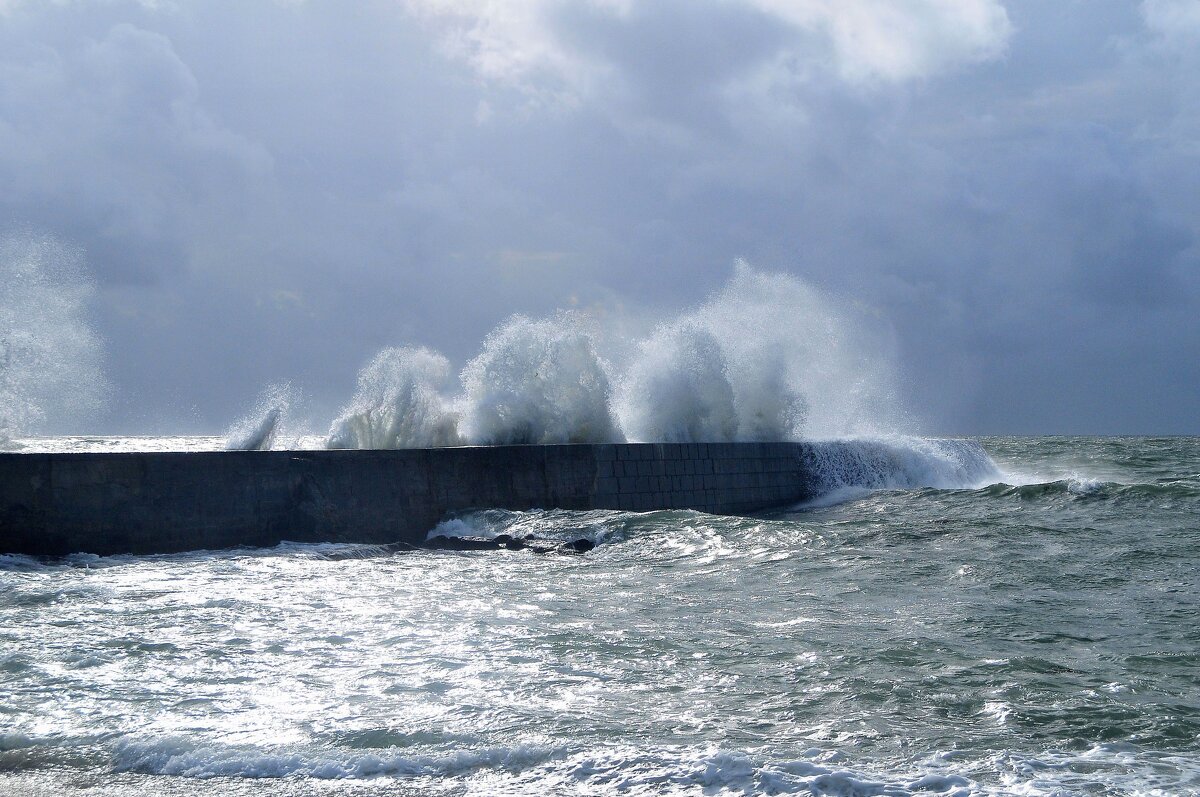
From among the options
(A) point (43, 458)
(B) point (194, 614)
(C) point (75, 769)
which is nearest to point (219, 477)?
(A) point (43, 458)

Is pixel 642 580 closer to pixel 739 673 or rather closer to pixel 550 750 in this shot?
pixel 739 673

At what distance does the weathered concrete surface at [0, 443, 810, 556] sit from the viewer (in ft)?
25.1

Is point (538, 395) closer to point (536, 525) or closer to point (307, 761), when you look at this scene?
point (536, 525)

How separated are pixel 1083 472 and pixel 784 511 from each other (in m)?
9.79

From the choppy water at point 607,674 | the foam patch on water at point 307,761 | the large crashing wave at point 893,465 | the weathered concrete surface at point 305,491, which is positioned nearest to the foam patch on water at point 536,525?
the weathered concrete surface at point 305,491

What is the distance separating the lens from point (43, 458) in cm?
768

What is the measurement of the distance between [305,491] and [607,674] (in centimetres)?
564

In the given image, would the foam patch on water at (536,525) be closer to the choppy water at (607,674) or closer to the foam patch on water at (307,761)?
the choppy water at (607,674)

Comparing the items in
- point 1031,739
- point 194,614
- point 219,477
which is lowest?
point 1031,739

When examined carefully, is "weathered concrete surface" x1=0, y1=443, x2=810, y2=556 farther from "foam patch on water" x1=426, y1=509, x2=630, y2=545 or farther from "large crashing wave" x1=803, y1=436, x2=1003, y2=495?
"large crashing wave" x1=803, y1=436, x2=1003, y2=495

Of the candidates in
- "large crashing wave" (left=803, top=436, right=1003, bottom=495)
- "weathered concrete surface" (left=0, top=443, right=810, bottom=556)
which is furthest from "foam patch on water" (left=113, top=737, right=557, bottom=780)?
"large crashing wave" (left=803, top=436, right=1003, bottom=495)

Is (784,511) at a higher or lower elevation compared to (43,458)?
lower

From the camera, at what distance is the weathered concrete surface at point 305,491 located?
7660 mm

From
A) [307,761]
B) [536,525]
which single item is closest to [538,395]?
[536,525]
